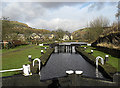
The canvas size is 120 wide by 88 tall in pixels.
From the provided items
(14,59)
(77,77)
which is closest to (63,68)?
(77,77)

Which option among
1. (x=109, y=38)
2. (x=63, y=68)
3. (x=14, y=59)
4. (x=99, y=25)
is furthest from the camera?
(x=99, y=25)

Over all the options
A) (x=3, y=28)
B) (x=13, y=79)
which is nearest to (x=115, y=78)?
(x=13, y=79)

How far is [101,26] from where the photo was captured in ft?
126

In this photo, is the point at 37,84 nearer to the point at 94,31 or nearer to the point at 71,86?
the point at 71,86

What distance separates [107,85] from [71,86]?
243 cm

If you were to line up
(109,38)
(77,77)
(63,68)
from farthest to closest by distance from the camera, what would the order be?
1. (109,38)
2. (63,68)
3. (77,77)

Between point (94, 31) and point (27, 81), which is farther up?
point (94, 31)

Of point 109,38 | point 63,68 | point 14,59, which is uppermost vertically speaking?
point 109,38

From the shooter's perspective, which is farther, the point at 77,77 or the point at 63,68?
the point at 63,68

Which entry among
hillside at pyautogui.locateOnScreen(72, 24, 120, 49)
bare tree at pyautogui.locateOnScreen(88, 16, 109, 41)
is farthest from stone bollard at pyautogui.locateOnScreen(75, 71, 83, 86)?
bare tree at pyautogui.locateOnScreen(88, 16, 109, 41)

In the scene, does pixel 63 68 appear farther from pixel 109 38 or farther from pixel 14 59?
pixel 109 38

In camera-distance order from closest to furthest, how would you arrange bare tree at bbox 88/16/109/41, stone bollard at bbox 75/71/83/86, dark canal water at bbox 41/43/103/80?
stone bollard at bbox 75/71/83/86 < dark canal water at bbox 41/43/103/80 < bare tree at bbox 88/16/109/41

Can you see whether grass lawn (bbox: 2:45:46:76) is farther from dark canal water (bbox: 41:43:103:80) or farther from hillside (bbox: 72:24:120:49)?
hillside (bbox: 72:24:120:49)

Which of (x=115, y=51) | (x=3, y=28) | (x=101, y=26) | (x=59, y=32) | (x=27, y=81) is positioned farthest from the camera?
(x=59, y=32)
